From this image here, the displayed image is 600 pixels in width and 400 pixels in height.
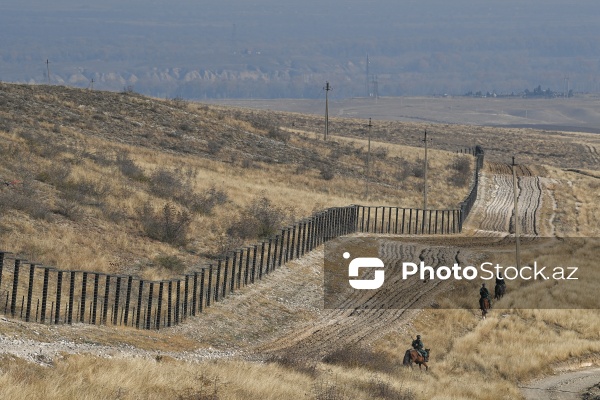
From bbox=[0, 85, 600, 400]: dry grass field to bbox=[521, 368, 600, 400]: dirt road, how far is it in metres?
0.50

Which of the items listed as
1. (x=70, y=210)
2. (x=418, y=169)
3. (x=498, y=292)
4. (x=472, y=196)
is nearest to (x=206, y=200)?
(x=70, y=210)

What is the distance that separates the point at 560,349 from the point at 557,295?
720 cm

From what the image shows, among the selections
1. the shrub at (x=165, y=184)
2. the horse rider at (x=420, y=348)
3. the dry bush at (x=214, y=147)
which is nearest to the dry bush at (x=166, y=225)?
the shrub at (x=165, y=184)

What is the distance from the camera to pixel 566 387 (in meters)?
29.2

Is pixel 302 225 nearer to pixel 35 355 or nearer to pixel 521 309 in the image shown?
pixel 521 309

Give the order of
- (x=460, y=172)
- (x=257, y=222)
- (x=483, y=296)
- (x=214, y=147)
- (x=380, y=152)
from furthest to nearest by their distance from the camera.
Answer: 1. (x=380, y=152)
2. (x=460, y=172)
3. (x=214, y=147)
4. (x=257, y=222)
5. (x=483, y=296)

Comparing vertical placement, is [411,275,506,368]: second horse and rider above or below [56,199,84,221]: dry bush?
below

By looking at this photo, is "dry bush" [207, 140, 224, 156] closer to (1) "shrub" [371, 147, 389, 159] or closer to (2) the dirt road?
(1) "shrub" [371, 147, 389, 159]

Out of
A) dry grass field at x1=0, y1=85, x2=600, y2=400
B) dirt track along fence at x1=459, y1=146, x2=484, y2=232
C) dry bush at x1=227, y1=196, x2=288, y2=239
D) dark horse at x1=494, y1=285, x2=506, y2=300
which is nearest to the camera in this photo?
dry grass field at x1=0, y1=85, x2=600, y2=400

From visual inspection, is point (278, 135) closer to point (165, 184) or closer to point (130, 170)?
point (130, 170)

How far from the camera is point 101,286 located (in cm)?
3206

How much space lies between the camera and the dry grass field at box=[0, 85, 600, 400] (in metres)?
21.4

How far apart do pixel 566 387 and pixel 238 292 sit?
9.82 m

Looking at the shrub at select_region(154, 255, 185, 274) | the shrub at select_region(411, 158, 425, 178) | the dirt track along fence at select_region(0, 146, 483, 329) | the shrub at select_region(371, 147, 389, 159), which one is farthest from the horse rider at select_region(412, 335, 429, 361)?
the shrub at select_region(371, 147, 389, 159)
